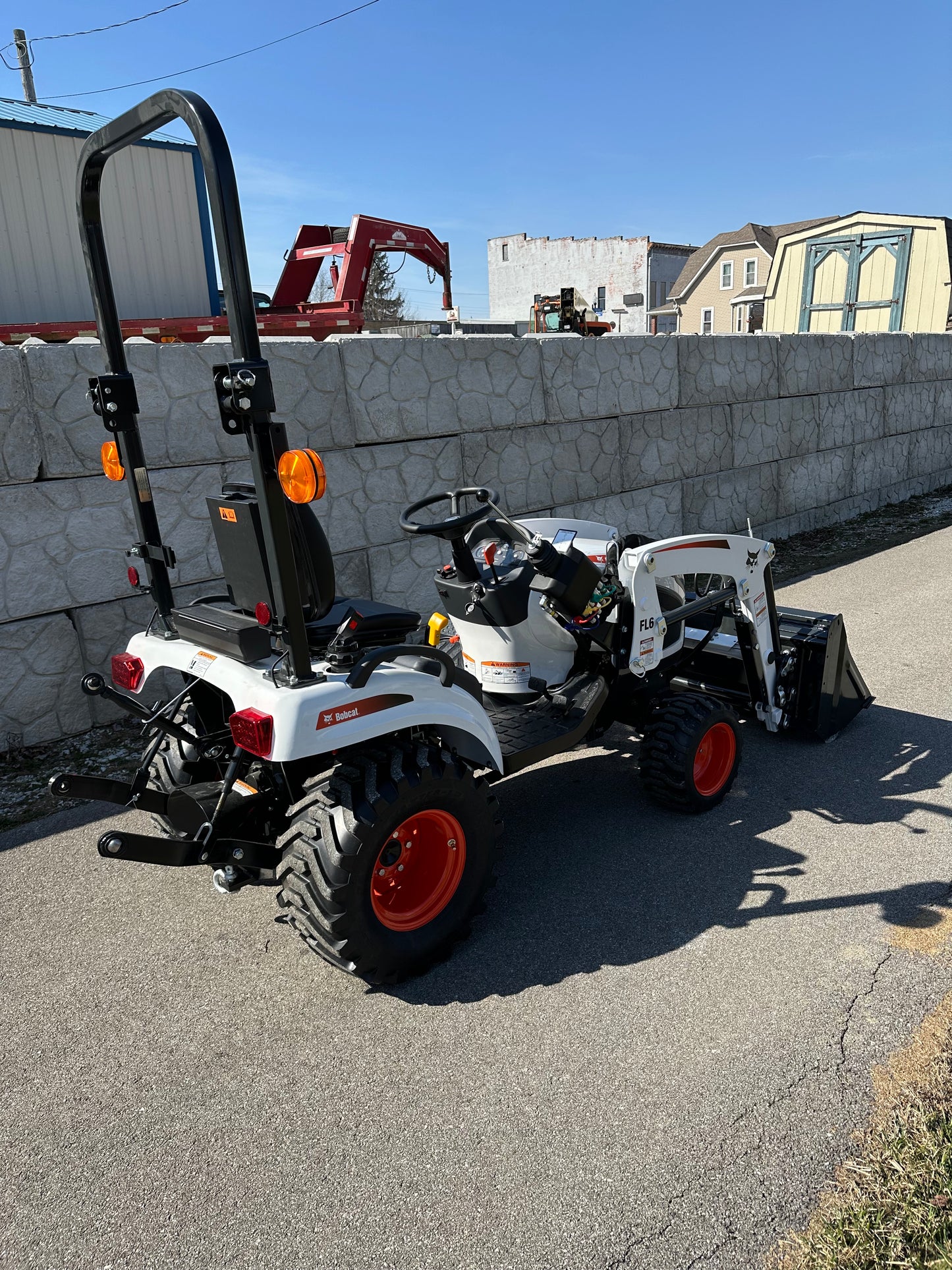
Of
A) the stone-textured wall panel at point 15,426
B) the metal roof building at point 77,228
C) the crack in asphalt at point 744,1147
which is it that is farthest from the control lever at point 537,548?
the metal roof building at point 77,228

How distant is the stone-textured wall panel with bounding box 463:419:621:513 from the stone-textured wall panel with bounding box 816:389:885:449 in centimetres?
374

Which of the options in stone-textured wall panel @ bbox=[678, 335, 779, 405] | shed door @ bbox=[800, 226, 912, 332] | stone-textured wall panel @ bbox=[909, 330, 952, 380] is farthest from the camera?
shed door @ bbox=[800, 226, 912, 332]

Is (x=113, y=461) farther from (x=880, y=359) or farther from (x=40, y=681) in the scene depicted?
(x=880, y=359)

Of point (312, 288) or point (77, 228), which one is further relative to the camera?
point (312, 288)

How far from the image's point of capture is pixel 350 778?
294 cm

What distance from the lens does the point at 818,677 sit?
184 inches

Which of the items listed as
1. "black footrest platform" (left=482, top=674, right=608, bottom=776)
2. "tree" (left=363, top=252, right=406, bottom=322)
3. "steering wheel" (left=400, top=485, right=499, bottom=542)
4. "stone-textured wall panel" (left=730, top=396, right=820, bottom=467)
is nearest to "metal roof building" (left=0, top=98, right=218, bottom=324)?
"stone-textured wall panel" (left=730, top=396, right=820, bottom=467)

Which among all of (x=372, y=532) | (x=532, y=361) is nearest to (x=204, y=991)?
Answer: (x=372, y=532)

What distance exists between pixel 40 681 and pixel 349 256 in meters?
8.65

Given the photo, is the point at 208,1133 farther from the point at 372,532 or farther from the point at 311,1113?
the point at 372,532

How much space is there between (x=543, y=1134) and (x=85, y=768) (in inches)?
133

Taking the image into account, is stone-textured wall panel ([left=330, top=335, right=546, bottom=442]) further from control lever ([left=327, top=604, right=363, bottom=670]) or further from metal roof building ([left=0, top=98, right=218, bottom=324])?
metal roof building ([left=0, top=98, right=218, bottom=324])

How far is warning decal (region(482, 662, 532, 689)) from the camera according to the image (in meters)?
4.00


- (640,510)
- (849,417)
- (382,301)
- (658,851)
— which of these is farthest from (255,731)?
(382,301)
